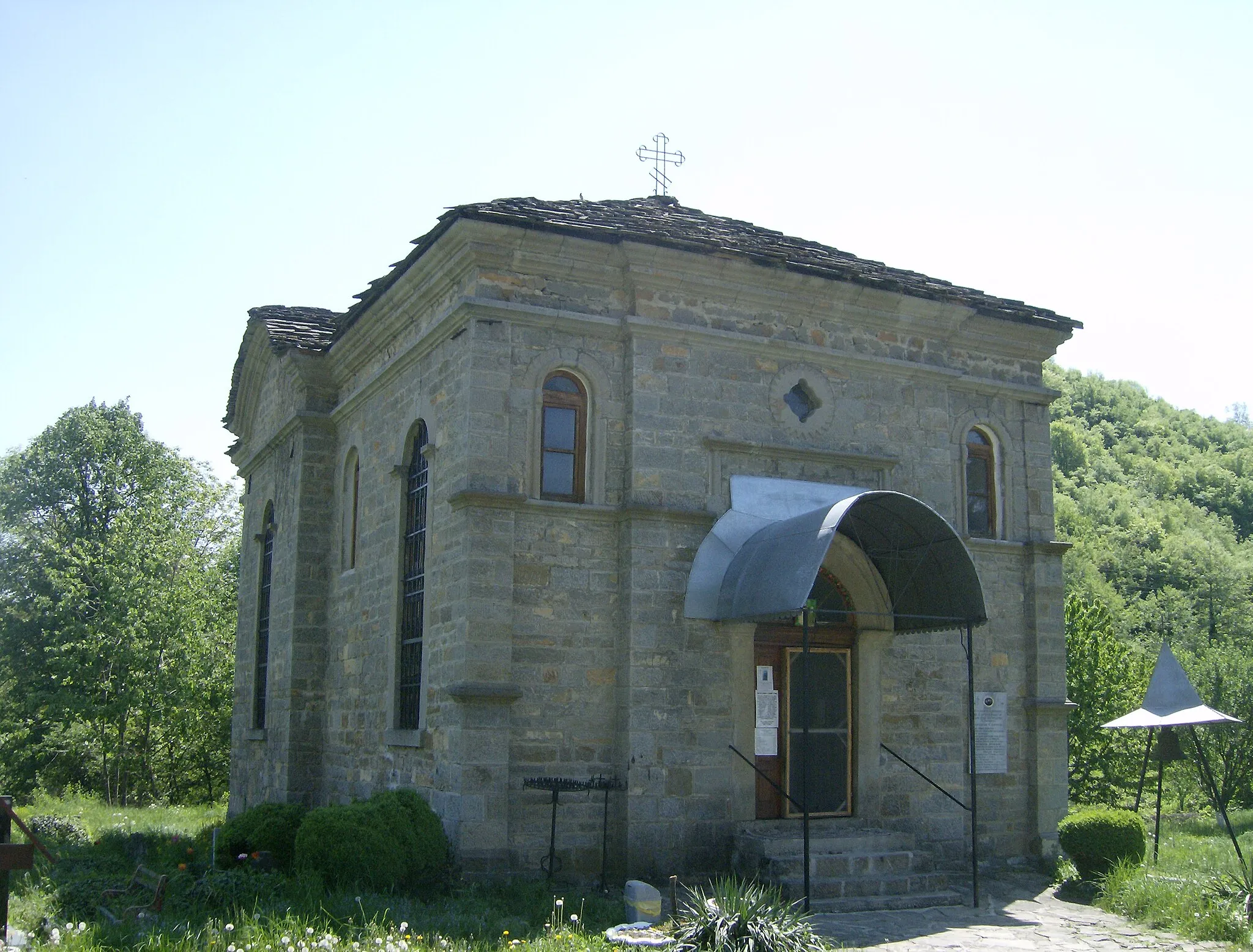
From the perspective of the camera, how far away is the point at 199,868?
37.4ft

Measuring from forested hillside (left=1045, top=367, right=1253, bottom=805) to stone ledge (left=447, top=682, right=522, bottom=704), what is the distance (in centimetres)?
939

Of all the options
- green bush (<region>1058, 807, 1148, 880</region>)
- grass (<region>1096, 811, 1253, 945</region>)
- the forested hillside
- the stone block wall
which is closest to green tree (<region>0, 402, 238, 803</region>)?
the stone block wall

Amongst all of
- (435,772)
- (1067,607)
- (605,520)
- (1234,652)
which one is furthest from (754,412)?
(1234,652)

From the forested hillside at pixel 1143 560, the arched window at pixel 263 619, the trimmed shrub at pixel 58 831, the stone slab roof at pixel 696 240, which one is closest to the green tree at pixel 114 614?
the trimmed shrub at pixel 58 831

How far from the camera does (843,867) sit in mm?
11203

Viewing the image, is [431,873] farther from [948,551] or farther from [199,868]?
[948,551]

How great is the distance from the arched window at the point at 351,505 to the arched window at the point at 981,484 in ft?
25.7

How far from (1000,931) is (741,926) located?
10.4 ft

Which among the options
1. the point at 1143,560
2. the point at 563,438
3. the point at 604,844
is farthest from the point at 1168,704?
the point at 1143,560

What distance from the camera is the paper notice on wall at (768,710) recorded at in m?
12.2

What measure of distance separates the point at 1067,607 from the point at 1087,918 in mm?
14587

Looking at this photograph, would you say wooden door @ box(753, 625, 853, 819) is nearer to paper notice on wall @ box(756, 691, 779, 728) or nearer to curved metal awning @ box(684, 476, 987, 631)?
paper notice on wall @ box(756, 691, 779, 728)

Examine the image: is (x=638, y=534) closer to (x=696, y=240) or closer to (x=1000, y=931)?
(x=696, y=240)

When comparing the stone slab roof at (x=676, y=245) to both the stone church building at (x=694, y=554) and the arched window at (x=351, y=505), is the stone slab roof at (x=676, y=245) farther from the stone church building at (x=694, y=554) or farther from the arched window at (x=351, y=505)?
the arched window at (x=351, y=505)
